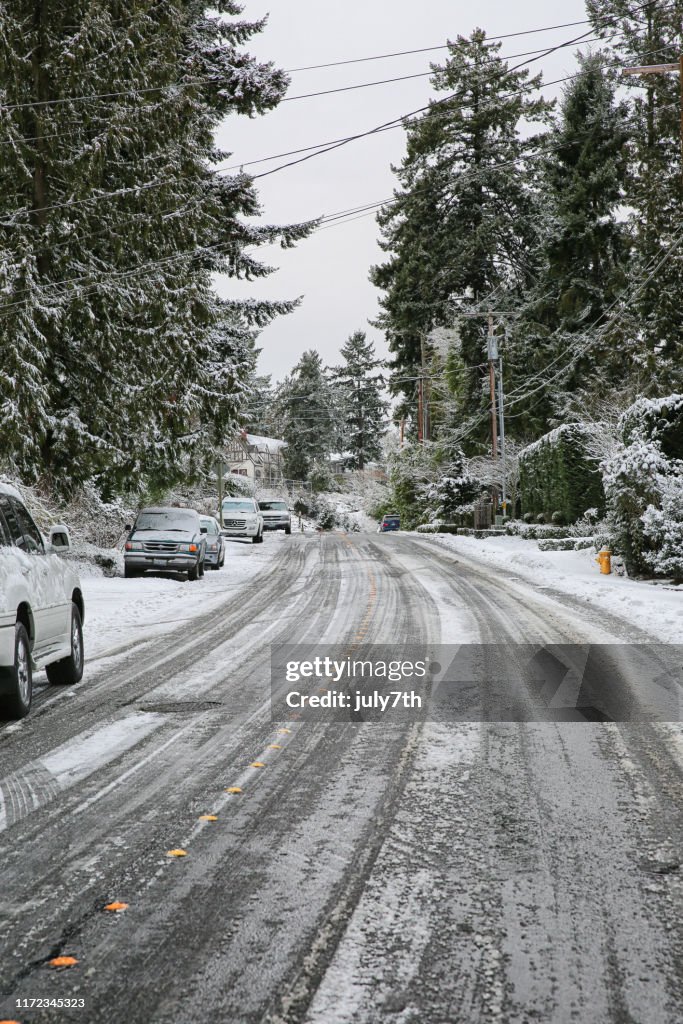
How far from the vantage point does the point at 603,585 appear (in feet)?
60.6

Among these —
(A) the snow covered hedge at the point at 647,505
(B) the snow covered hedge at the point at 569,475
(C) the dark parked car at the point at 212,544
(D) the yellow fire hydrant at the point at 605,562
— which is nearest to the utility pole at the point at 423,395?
(B) the snow covered hedge at the point at 569,475

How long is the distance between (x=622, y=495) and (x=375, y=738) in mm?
14362

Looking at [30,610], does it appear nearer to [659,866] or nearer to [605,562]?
[659,866]

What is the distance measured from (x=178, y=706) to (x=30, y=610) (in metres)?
1.53

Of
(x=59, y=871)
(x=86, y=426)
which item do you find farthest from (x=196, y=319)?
(x=59, y=871)

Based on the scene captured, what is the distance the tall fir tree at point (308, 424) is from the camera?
96.9 m

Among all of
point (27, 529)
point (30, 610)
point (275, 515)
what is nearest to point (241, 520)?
point (275, 515)

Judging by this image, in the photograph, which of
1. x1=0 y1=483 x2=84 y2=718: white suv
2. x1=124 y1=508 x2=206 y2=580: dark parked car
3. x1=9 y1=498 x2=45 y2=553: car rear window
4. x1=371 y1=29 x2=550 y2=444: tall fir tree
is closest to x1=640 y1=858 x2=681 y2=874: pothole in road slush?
x1=0 y1=483 x2=84 y2=718: white suv

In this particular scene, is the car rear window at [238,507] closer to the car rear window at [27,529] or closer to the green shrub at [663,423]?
the green shrub at [663,423]

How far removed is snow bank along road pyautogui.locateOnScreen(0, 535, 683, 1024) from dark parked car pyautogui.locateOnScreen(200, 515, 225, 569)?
652 inches

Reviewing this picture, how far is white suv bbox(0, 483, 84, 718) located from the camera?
7691 millimetres

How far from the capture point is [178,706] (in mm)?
8156

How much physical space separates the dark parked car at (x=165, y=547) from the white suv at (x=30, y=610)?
36.5ft

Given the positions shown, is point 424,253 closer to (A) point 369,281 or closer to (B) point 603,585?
(A) point 369,281
